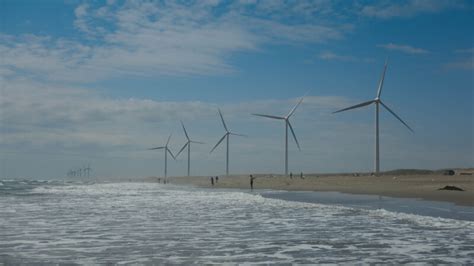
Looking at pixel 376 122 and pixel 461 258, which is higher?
pixel 376 122

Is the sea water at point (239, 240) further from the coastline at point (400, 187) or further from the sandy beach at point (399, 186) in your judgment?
the sandy beach at point (399, 186)

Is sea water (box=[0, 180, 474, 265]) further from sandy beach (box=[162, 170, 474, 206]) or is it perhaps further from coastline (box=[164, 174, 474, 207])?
sandy beach (box=[162, 170, 474, 206])

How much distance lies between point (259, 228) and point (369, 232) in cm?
423

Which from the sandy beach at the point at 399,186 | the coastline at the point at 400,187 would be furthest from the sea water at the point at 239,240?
the sandy beach at the point at 399,186

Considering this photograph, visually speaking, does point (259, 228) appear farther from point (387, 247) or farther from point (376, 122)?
point (376, 122)

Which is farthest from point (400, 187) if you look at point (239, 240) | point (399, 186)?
point (239, 240)

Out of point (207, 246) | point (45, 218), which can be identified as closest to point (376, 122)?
point (45, 218)

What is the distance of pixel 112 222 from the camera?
23.2 m

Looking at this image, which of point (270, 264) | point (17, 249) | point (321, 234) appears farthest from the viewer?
point (321, 234)

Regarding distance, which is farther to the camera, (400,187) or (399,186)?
(399,186)

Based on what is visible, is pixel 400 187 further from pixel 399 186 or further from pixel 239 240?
pixel 239 240

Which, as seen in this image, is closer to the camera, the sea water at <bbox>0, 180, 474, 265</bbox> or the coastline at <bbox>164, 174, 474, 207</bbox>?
the sea water at <bbox>0, 180, 474, 265</bbox>

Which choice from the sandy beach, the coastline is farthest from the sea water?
the sandy beach

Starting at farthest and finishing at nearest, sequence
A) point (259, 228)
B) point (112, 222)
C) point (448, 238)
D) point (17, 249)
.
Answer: point (112, 222) < point (259, 228) < point (448, 238) < point (17, 249)
